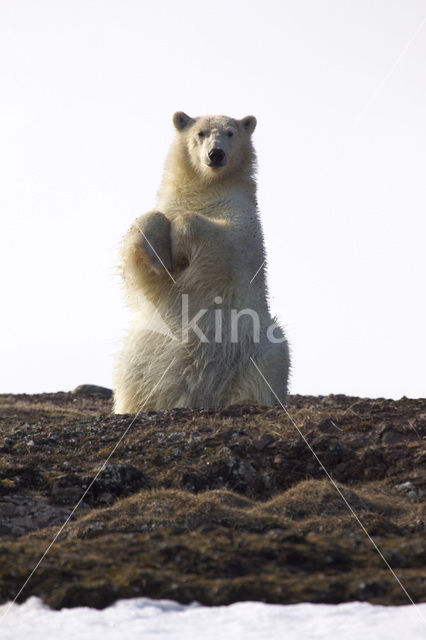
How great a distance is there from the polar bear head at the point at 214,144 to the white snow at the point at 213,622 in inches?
257

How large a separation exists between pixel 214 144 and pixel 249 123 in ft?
3.27

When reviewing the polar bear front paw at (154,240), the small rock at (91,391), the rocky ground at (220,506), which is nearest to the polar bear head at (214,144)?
the polar bear front paw at (154,240)

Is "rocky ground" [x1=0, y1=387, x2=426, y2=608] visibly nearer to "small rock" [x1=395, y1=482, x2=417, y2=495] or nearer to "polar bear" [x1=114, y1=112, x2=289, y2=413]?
"small rock" [x1=395, y1=482, x2=417, y2=495]

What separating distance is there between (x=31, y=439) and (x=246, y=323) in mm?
2918

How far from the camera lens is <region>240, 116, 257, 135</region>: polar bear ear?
34.7 feet

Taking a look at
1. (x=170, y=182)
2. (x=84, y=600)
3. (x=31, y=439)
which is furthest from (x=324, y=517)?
(x=170, y=182)

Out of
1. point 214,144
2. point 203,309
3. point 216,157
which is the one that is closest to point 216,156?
point 216,157

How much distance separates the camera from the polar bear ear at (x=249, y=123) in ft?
34.7

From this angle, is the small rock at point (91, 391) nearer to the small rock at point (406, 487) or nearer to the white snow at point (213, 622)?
the small rock at point (406, 487)

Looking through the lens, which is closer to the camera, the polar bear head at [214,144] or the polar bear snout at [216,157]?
the polar bear snout at [216,157]

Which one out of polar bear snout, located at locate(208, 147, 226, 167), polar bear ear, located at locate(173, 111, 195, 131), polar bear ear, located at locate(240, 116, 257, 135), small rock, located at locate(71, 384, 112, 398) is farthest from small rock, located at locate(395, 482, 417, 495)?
small rock, located at locate(71, 384, 112, 398)

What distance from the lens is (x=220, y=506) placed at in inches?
221

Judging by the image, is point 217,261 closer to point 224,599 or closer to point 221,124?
point 221,124

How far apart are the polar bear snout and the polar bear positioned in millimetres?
11
